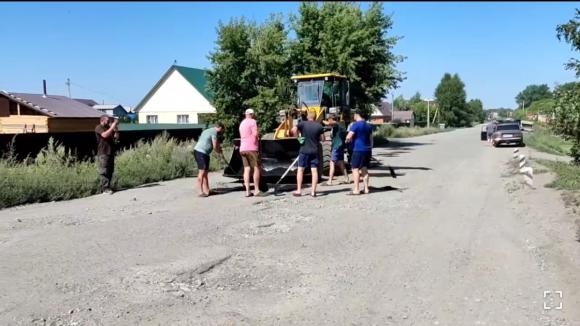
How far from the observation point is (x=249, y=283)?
599cm

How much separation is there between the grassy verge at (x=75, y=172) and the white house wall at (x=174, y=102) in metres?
34.7

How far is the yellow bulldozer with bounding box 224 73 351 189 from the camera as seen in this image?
1377cm

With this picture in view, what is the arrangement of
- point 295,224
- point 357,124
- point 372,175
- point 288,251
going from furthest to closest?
point 372,175, point 357,124, point 295,224, point 288,251

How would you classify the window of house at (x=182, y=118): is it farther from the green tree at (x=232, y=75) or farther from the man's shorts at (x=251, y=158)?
the man's shorts at (x=251, y=158)

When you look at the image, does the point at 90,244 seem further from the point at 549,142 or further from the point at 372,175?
the point at 549,142

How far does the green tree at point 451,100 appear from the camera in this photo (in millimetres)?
131000

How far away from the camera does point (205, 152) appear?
12.0 metres

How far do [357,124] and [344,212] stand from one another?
261 centimetres

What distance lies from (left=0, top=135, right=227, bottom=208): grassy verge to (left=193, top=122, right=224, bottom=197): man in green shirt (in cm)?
282

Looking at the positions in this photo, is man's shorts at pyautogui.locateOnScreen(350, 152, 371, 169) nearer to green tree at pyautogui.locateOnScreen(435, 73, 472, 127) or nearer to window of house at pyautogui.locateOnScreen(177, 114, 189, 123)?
window of house at pyautogui.locateOnScreen(177, 114, 189, 123)

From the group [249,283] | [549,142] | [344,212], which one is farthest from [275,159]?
[549,142]

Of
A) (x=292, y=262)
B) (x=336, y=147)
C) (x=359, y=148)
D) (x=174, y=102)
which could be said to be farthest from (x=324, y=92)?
(x=174, y=102)

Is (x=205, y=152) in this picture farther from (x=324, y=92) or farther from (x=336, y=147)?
(x=324, y=92)

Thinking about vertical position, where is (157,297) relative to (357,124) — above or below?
below
